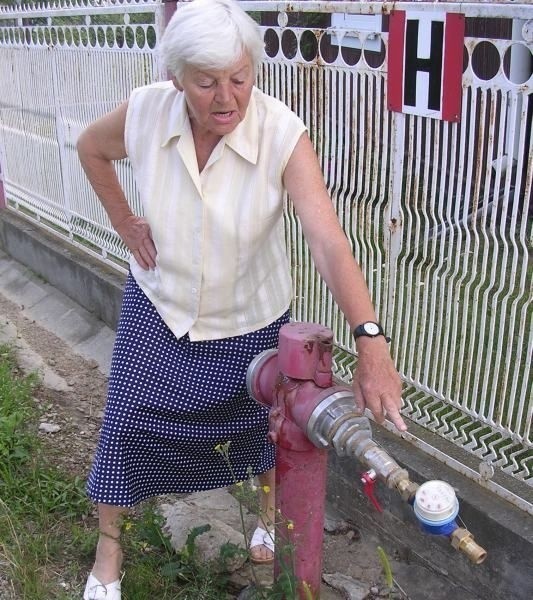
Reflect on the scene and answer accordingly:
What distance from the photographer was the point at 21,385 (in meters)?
3.99

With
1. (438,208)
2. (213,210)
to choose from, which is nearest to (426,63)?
(438,208)

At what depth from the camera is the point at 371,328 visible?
183 cm

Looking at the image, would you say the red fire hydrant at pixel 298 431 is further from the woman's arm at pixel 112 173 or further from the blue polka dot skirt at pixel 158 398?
the woman's arm at pixel 112 173

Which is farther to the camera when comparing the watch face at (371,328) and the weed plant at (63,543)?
the weed plant at (63,543)

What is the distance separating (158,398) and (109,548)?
531mm

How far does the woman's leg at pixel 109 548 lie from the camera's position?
8.24 ft

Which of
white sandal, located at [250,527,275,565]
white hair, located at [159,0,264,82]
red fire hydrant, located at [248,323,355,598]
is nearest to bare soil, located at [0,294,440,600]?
white sandal, located at [250,527,275,565]

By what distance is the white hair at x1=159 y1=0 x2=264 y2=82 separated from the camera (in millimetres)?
1924

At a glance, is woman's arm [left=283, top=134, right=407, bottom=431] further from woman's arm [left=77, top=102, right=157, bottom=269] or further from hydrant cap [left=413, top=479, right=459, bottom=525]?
woman's arm [left=77, top=102, right=157, bottom=269]

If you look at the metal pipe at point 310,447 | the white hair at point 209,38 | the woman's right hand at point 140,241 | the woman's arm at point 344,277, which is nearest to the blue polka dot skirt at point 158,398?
the woman's right hand at point 140,241

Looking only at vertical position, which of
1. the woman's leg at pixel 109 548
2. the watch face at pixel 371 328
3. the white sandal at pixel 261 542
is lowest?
the white sandal at pixel 261 542

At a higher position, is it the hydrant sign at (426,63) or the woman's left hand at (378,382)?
the hydrant sign at (426,63)

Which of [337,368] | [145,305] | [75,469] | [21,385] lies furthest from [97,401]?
[145,305]

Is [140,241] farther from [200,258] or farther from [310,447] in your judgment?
[310,447]
